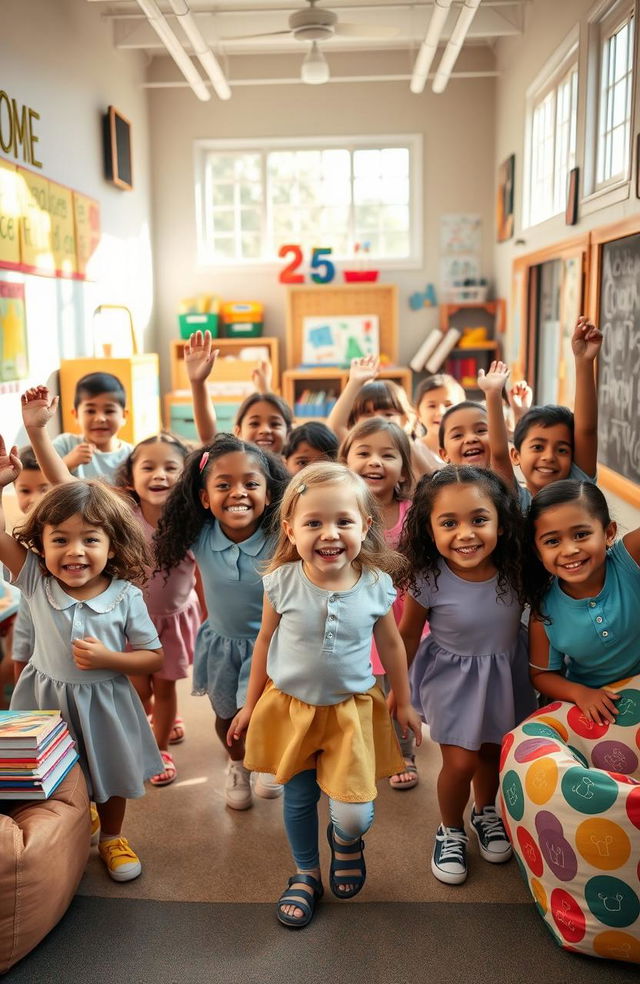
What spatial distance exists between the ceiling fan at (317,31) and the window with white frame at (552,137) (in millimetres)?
1085

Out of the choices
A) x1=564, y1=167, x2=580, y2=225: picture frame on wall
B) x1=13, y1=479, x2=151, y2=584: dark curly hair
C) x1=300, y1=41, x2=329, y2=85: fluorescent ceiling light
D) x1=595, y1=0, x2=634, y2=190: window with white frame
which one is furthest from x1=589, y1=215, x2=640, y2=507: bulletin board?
→ x1=300, y1=41, x2=329, y2=85: fluorescent ceiling light

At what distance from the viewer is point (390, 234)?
7055 millimetres

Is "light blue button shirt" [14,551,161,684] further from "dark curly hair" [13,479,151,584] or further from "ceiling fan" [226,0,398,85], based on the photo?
"ceiling fan" [226,0,398,85]

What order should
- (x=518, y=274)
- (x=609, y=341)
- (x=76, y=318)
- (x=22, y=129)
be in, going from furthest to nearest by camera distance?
(x=518, y=274) → (x=76, y=318) → (x=22, y=129) → (x=609, y=341)

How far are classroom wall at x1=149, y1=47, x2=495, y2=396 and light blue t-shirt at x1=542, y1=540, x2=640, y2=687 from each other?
5285mm

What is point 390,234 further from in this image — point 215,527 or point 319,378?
point 215,527

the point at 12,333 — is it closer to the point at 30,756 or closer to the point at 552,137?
the point at 30,756

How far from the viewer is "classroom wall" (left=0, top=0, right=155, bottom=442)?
418 centimetres

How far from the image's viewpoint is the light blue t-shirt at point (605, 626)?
6.08ft

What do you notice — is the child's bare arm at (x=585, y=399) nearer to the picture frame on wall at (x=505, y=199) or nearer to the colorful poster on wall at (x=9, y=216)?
the colorful poster on wall at (x=9, y=216)

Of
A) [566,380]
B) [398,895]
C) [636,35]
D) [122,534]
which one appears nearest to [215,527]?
[122,534]

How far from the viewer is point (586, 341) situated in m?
2.32

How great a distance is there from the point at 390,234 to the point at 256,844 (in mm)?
5878

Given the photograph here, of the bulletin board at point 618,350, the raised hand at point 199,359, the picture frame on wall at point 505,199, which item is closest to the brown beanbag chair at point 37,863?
the raised hand at point 199,359
